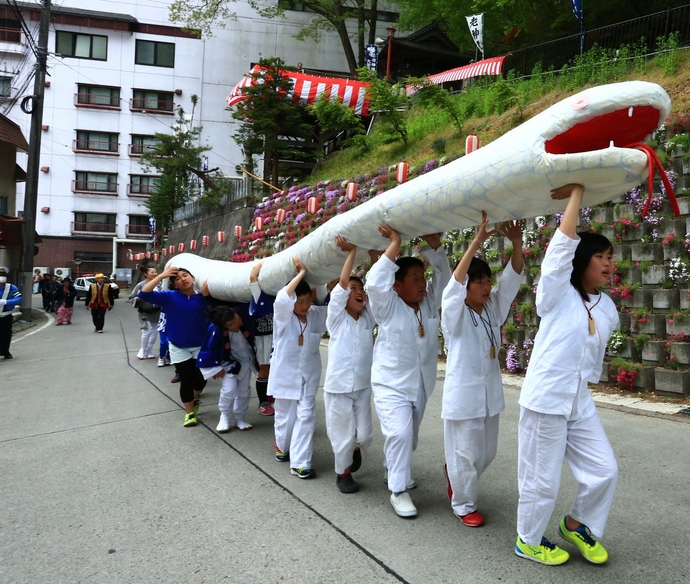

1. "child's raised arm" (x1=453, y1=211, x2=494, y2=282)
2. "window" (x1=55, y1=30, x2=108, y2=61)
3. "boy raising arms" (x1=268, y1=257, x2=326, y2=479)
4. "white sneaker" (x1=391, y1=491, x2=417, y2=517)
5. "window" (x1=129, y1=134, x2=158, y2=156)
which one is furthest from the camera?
"window" (x1=129, y1=134, x2=158, y2=156)

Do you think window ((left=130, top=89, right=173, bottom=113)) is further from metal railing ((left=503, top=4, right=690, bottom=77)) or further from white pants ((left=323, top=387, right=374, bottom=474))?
white pants ((left=323, top=387, right=374, bottom=474))

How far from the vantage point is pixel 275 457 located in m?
5.02

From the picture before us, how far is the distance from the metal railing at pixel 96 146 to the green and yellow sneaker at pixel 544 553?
41818mm

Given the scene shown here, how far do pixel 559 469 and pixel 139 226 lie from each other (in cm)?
4097

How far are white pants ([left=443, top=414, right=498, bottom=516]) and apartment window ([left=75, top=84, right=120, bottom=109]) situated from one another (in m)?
41.5

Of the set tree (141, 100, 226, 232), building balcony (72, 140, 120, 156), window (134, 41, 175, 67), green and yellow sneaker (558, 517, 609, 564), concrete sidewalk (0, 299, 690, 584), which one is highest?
window (134, 41, 175, 67)

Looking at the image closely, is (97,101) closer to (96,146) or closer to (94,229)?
(96,146)

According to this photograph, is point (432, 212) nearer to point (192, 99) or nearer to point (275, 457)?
point (275, 457)

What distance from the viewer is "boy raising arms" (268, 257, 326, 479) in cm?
467

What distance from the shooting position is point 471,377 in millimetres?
3424

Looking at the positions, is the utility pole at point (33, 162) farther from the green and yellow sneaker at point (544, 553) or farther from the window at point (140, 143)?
the window at point (140, 143)

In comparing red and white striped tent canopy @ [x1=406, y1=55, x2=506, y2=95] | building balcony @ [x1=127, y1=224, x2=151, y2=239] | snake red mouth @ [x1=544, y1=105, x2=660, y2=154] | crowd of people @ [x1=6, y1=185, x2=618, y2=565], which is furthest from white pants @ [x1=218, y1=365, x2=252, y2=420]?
building balcony @ [x1=127, y1=224, x2=151, y2=239]

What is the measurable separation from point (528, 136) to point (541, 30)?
18001mm

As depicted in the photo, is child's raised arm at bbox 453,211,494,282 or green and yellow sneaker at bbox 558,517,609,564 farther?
child's raised arm at bbox 453,211,494,282
